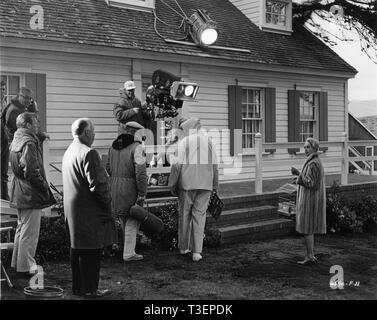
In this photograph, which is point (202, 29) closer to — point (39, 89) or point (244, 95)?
point (244, 95)

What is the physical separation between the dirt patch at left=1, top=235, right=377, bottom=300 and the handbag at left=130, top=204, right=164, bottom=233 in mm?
380

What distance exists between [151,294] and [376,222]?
19.5 ft

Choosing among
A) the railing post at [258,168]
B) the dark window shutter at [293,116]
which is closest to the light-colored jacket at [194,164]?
the railing post at [258,168]

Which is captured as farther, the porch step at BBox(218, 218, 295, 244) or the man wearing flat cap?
the porch step at BBox(218, 218, 295, 244)

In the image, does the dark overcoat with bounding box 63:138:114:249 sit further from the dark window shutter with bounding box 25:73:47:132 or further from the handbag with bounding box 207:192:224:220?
the dark window shutter with bounding box 25:73:47:132

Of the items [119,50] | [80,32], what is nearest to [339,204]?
[119,50]

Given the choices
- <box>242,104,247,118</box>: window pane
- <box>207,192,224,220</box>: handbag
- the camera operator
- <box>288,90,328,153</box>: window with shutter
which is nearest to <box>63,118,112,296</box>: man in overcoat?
the camera operator

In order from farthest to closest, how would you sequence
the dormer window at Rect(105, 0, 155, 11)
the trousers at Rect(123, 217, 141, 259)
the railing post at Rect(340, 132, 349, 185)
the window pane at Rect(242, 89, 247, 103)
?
the window pane at Rect(242, 89, 247, 103), the railing post at Rect(340, 132, 349, 185), the dormer window at Rect(105, 0, 155, 11), the trousers at Rect(123, 217, 141, 259)

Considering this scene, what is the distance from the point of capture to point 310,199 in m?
6.87

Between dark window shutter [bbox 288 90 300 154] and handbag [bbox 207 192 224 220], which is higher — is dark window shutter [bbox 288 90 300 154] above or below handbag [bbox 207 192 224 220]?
above

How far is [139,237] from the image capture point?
714 centimetres

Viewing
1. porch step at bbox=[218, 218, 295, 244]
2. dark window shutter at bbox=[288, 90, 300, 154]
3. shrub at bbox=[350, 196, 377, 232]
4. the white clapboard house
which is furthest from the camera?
dark window shutter at bbox=[288, 90, 300, 154]

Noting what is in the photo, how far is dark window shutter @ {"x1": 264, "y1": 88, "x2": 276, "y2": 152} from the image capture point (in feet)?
40.5

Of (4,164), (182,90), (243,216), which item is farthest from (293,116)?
(4,164)
